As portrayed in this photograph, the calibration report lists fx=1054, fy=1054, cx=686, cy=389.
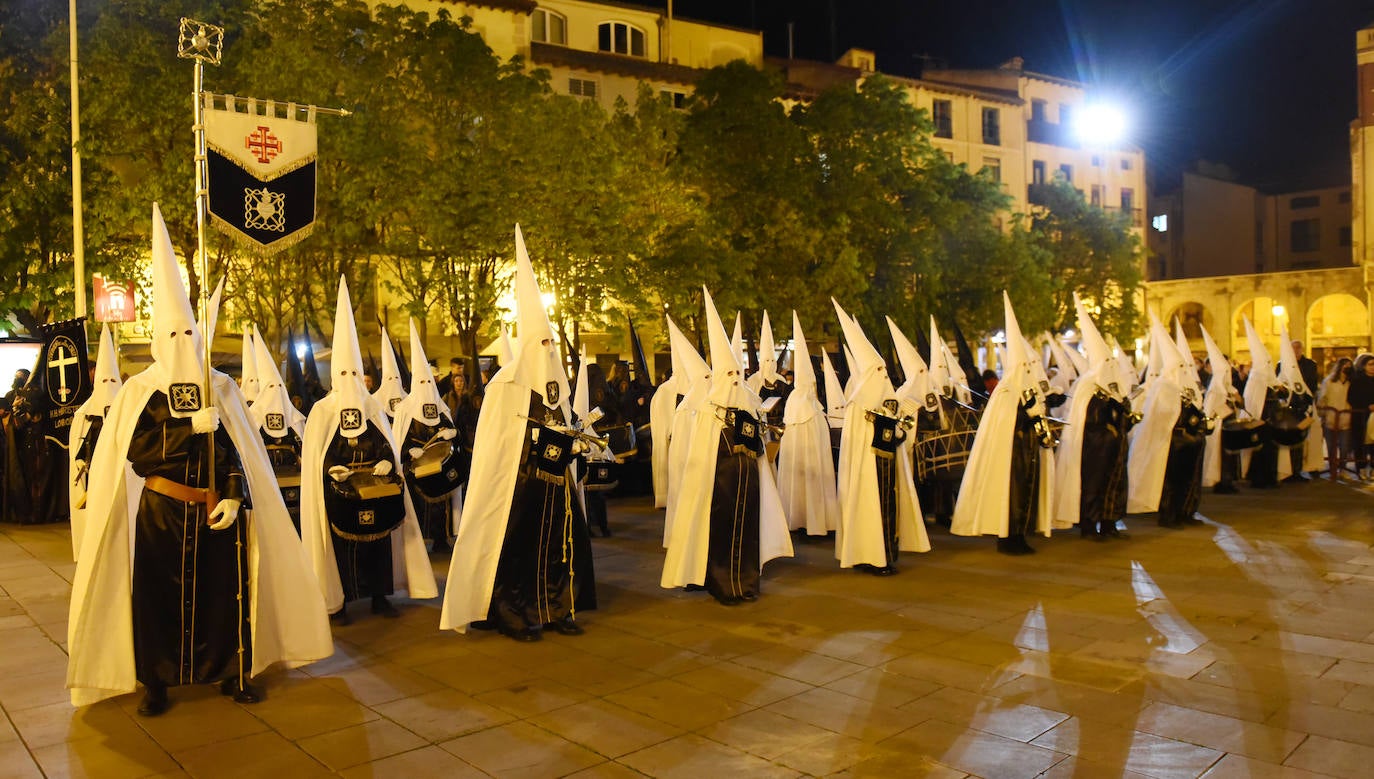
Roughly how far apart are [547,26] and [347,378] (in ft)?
92.8

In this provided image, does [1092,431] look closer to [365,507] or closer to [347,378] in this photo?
[365,507]

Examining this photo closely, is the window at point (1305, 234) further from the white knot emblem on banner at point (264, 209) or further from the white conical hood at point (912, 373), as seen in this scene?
the white knot emblem on banner at point (264, 209)

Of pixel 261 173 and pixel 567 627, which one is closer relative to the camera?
pixel 567 627

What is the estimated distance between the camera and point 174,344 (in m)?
5.66

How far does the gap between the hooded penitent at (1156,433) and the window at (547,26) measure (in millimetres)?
25833

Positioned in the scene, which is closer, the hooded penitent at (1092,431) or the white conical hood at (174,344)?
the white conical hood at (174,344)

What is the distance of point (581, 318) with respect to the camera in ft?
72.3

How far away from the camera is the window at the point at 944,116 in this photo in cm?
4397

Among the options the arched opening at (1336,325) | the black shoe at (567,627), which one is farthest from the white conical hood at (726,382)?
the arched opening at (1336,325)

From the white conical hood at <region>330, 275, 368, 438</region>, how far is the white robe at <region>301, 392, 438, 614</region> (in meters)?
0.06

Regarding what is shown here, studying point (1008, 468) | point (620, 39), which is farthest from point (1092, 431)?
point (620, 39)

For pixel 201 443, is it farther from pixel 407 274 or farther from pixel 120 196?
pixel 407 274

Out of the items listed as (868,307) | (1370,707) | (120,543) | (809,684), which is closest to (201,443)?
(120,543)

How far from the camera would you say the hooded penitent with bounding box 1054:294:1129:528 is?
10719 millimetres
